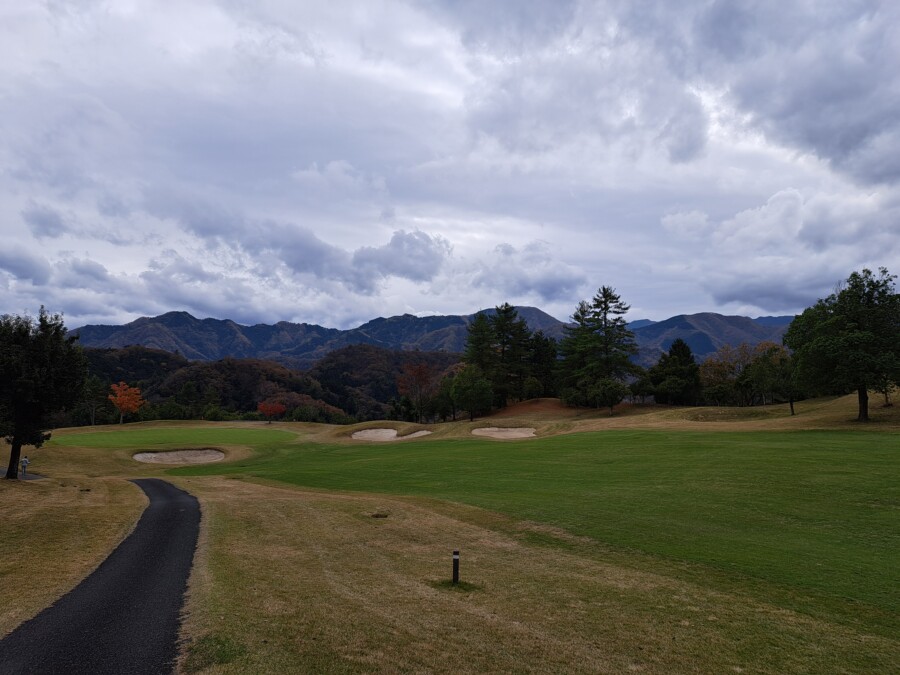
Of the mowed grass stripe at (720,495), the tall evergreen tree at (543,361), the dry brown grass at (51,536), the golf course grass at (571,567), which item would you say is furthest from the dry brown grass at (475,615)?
the tall evergreen tree at (543,361)

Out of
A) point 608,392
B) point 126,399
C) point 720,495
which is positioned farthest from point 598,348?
point 126,399

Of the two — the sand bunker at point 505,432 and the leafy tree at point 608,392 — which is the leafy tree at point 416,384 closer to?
the sand bunker at point 505,432

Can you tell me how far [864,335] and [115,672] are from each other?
5385 cm

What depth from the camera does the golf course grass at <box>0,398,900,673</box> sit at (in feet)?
27.1

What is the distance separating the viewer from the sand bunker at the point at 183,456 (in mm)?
51625

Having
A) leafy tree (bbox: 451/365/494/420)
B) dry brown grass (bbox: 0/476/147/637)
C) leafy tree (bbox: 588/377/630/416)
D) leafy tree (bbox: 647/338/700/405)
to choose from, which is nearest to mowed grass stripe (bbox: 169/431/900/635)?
dry brown grass (bbox: 0/476/147/637)

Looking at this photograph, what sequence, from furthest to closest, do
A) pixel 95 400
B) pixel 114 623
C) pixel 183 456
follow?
1. pixel 95 400
2. pixel 183 456
3. pixel 114 623

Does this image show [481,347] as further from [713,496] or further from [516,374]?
[713,496]

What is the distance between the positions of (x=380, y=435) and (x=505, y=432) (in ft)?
56.7

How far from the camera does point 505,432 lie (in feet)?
201

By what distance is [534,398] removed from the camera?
300ft

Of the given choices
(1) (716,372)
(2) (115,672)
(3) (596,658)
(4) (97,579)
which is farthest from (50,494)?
(1) (716,372)

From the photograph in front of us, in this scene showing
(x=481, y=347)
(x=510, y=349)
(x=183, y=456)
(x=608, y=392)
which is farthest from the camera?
(x=510, y=349)

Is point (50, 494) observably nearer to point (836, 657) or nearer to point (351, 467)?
point (351, 467)
